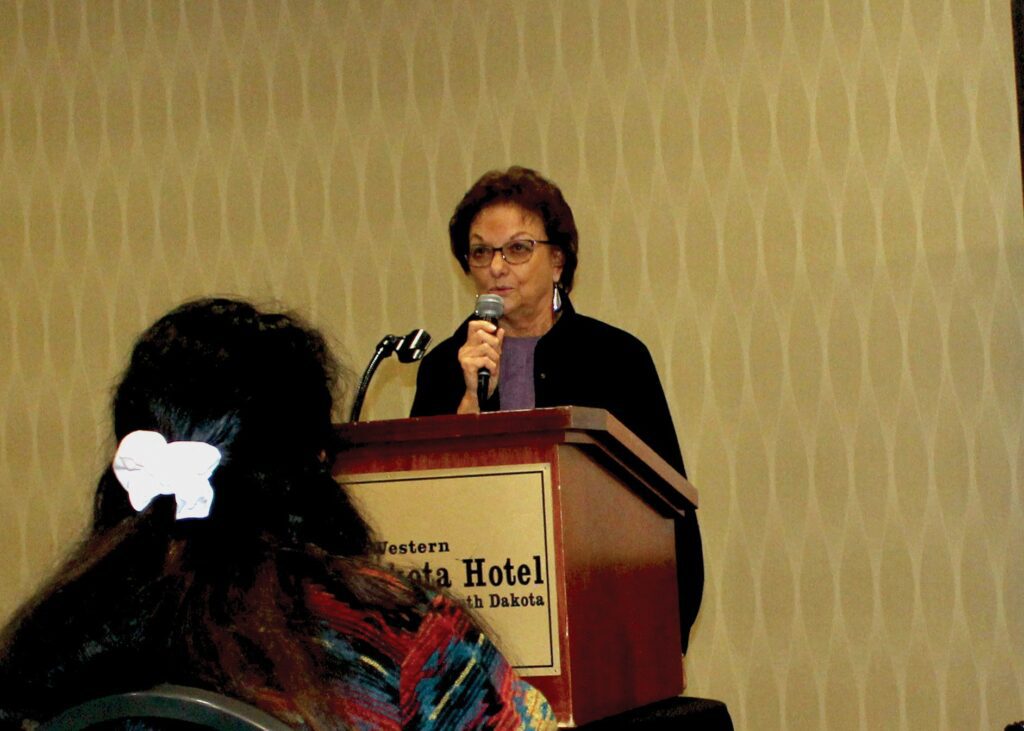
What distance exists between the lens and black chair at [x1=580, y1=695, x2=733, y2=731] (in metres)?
1.75

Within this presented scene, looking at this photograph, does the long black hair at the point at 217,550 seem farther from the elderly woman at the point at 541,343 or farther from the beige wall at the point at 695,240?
the beige wall at the point at 695,240

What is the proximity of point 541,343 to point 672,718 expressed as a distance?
94cm

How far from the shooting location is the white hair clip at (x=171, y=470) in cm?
113

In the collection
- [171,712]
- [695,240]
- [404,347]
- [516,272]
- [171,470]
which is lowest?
[171,712]

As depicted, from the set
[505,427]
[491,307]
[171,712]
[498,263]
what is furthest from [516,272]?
[171,712]

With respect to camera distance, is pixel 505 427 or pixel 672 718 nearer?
pixel 505 427

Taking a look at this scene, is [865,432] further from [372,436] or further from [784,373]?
[372,436]

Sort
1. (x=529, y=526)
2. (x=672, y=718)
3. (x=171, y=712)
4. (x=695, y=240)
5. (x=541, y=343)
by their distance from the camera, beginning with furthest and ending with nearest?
(x=695, y=240)
(x=541, y=343)
(x=672, y=718)
(x=529, y=526)
(x=171, y=712)

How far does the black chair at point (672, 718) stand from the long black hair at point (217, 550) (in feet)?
2.07

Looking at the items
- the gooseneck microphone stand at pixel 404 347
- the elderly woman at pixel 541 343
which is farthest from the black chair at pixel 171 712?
the elderly woman at pixel 541 343

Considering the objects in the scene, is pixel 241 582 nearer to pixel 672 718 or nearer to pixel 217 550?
pixel 217 550

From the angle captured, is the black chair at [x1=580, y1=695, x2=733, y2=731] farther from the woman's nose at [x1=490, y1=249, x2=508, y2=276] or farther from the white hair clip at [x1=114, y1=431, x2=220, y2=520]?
the woman's nose at [x1=490, y1=249, x2=508, y2=276]

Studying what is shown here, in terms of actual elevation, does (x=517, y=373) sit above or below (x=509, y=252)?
below

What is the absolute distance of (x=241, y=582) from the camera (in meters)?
1.10
